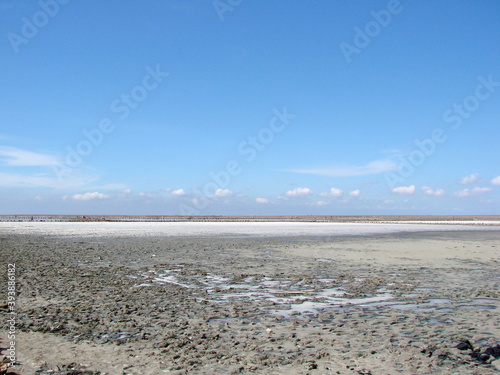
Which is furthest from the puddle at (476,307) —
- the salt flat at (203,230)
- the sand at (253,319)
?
the salt flat at (203,230)

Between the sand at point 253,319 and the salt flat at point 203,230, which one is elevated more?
the salt flat at point 203,230

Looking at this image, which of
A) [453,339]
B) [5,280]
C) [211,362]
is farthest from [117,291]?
[453,339]

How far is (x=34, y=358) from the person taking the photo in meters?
5.84

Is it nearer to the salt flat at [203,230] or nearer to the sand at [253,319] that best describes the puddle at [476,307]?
the sand at [253,319]

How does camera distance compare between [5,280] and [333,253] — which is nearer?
[5,280]

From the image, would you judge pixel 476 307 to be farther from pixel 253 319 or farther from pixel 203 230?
pixel 203 230

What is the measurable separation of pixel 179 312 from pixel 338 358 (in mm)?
3783

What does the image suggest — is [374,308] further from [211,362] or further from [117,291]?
[117,291]

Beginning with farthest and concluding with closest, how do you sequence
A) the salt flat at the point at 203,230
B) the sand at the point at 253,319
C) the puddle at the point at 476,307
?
the salt flat at the point at 203,230 < the puddle at the point at 476,307 < the sand at the point at 253,319

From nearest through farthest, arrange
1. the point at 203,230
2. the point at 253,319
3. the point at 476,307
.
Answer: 1. the point at 253,319
2. the point at 476,307
3. the point at 203,230

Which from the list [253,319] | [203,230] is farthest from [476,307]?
[203,230]

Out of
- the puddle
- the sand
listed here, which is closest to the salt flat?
the sand

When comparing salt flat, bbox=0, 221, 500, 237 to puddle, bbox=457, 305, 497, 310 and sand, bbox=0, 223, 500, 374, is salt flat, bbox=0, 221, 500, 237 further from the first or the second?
puddle, bbox=457, 305, 497, 310

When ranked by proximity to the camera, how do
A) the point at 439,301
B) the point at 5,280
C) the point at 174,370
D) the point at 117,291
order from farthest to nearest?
the point at 5,280 < the point at 117,291 < the point at 439,301 < the point at 174,370
